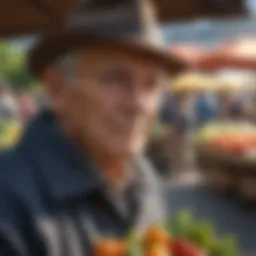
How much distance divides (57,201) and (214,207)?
0.16 metres

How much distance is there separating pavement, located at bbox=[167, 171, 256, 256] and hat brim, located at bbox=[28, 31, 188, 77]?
12 cm

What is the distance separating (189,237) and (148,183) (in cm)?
6

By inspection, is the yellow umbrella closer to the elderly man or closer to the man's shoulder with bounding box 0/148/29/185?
the elderly man

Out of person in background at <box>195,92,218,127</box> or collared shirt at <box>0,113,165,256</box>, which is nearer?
collared shirt at <box>0,113,165,256</box>

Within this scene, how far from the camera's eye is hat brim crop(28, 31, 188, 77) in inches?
17.7

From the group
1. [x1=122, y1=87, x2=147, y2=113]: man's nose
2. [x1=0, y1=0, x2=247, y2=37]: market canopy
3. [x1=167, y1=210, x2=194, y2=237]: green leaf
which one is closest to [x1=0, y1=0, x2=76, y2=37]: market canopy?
[x1=0, y1=0, x2=247, y2=37]: market canopy

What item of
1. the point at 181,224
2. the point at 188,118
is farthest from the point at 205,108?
the point at 181,224

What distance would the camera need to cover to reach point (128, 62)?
0.46m

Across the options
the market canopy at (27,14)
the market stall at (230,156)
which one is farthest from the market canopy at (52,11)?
the market stall at (230,156)

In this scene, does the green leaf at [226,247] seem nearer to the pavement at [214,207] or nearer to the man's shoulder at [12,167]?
the pavement at [214,207]

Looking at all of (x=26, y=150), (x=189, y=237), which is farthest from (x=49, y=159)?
(x=189, y=237)

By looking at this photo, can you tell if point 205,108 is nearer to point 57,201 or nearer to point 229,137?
point 229,137

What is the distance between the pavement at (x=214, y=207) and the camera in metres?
0.53

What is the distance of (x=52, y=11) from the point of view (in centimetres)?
52
